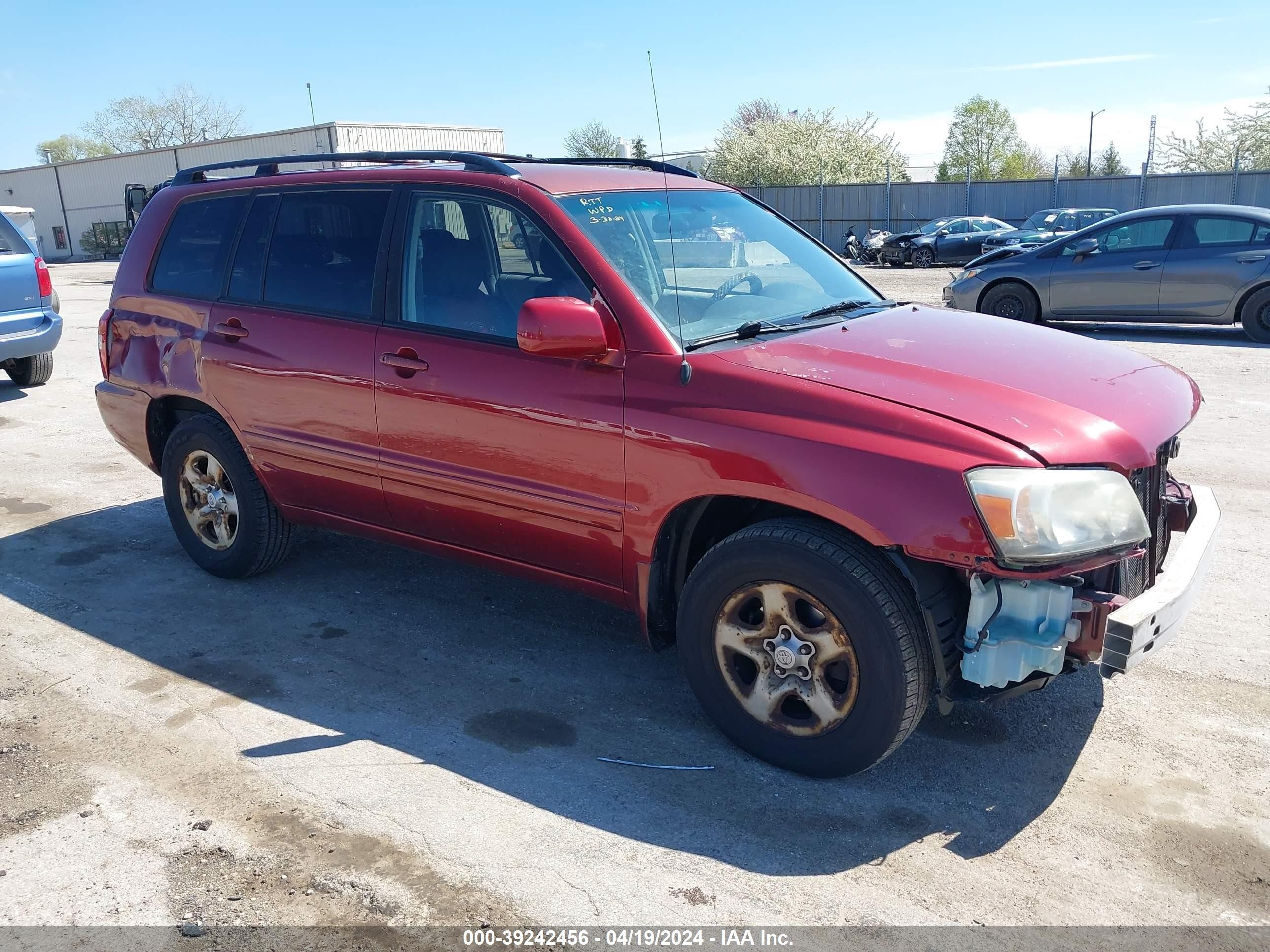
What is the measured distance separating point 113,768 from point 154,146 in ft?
260

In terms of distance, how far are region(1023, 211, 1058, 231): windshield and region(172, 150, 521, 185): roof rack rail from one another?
Result: 79.4 feet

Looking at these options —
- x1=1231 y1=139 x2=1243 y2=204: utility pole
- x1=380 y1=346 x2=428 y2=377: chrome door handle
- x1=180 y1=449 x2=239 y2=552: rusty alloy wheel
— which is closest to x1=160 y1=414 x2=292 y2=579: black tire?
x1=180 y1=449 x2=239 y2=552: rusty alloy wheel

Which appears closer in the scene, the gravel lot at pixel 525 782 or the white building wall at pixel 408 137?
the gravel lot at pixel 525 782

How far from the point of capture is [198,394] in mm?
4949

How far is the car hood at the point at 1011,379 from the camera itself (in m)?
3.01

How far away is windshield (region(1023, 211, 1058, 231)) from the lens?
2617cm

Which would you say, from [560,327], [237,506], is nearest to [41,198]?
[237,506]

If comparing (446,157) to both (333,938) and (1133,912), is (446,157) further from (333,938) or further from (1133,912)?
(1133,912)

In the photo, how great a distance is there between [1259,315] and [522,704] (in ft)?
35.3

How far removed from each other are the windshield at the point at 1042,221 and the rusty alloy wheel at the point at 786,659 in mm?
25242

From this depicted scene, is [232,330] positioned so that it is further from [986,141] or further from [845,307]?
[986,141]

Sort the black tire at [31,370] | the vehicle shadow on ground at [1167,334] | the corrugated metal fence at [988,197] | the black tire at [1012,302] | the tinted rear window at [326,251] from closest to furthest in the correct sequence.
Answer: the tinted rear window at [326,251]
the black tire at [31,370]
the vehicle shadow on ground at [1167,334]
the black tire at [1012,302]
the corrugated metal fence at [988,197]

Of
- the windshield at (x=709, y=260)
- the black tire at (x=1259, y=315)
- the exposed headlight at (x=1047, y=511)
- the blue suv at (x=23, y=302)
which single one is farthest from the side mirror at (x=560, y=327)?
the black tire at (x=1259, y=315)

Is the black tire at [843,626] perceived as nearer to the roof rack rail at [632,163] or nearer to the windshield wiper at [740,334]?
the windshield wiper at [740,334]
